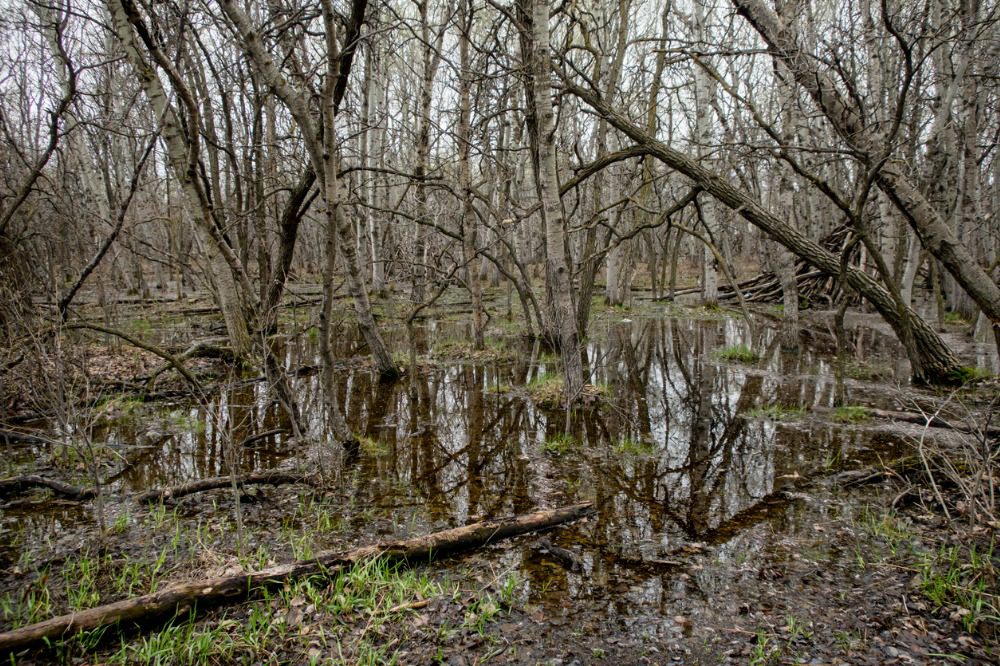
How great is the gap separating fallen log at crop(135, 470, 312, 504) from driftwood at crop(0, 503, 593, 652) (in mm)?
1358

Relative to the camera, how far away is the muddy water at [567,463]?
362 centimetres

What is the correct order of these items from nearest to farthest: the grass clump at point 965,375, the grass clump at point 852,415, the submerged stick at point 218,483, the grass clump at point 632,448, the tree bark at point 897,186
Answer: the submerged stick at point 218,483 < the grass clump at point 632,448 < the tree bark at point 897,186 < the grass clump at point 852,415 < the grass clump at point 965,375

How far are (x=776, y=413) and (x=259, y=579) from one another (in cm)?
612

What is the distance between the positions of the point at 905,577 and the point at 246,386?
8482mm

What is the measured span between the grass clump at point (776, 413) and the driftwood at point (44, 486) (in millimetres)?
7052

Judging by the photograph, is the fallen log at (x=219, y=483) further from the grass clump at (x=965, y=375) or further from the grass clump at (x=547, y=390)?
the grass clump at (x=965, y=375)

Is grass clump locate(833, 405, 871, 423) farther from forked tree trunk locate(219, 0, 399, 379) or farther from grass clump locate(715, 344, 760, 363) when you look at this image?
forked tree trunk locate(219, 0, 399, 379)

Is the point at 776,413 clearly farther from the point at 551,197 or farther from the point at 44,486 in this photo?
the point at 44,486

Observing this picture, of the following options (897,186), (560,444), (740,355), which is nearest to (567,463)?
(560,444)

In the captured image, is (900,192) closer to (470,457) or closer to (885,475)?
(885,475)

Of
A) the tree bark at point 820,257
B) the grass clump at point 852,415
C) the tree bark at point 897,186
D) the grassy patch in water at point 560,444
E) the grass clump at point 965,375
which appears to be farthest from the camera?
the tree bark at point 820,257

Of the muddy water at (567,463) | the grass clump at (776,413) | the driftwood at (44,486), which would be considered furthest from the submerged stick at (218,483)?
the grass clump at (776,413)

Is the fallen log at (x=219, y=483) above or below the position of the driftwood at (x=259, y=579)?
above

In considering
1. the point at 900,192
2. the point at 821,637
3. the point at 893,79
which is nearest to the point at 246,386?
the point at 821,637
